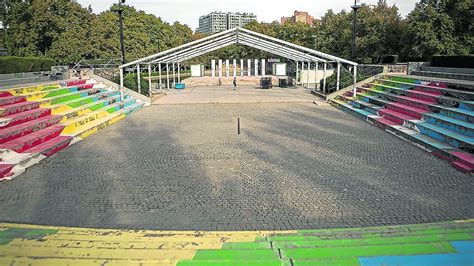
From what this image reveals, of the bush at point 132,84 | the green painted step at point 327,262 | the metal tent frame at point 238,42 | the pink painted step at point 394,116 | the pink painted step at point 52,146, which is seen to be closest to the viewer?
the green painted step at point 327,262

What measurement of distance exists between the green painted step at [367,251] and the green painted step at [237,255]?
17 cm

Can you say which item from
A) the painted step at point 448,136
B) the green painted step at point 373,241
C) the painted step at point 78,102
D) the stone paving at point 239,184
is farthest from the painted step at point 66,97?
the painted step at point 448,136

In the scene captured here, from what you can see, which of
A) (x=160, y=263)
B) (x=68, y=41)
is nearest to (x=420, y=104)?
(x=160, y=263)

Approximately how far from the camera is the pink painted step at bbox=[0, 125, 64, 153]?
9.03m

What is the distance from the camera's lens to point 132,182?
24.4ft

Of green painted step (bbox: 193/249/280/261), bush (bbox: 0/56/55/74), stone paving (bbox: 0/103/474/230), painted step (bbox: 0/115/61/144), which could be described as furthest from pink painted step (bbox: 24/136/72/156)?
bush (bbox: 0/56/55/74)

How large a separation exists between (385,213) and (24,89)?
1316 cm

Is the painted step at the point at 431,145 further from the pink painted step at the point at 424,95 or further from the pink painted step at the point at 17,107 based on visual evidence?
the pink painted step at the point at 17,107

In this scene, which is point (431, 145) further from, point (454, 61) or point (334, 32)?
point (334, 32)

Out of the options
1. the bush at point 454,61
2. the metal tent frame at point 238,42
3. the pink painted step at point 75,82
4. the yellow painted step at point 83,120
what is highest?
the metal tent frame at point 238,42

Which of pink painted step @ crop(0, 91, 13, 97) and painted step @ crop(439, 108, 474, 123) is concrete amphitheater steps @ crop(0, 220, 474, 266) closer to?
painted step @ crop(439, 108, 474, 123)

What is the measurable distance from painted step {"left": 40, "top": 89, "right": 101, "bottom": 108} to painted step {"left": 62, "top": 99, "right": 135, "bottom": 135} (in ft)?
3.77

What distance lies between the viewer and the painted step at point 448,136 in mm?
8797

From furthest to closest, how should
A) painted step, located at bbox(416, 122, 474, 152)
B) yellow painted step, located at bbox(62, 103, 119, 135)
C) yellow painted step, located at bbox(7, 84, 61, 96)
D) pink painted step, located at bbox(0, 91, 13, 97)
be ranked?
yellow painted step, located at bbox(7, 84, 61, 96), yellow painted step, located at bbox(62, 103, 119, 135), pink painted step, located at bbox(0, 91, 13, 97), painted step, located at bbox(416, 122, 474, 152)
